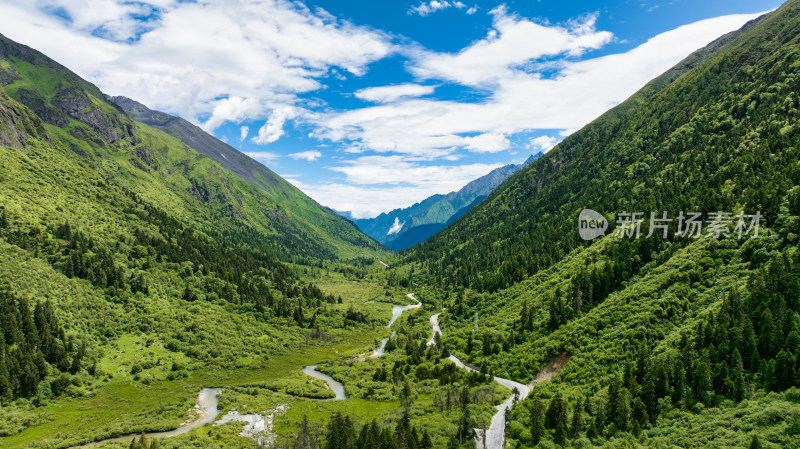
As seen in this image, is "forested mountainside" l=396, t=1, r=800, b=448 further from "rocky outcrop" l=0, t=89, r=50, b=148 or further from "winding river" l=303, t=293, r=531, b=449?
"rocky outcrop" l=0, t=89, r=50, b=148

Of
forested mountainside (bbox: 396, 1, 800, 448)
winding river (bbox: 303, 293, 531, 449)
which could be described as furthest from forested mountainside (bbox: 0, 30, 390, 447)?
forested mountainside (bbox: 396, 1, 800, 448)

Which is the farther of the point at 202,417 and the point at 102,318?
the point at 102,318

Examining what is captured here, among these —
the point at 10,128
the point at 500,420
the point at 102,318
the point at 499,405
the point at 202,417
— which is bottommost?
the point at 202,417

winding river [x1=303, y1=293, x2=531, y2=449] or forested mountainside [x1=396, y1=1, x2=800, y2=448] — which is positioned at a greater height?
forested mountainside [x1=396, y1=1, x2=800, y2=448]

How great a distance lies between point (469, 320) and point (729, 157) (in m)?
114

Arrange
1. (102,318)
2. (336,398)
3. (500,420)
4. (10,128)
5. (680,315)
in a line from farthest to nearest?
(10,128)
(102,318)
(336,398)
(680,315)
(500,420)

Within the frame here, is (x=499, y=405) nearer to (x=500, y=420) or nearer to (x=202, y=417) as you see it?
(x=500, y=420)

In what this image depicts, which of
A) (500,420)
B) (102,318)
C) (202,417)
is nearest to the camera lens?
(500,420)

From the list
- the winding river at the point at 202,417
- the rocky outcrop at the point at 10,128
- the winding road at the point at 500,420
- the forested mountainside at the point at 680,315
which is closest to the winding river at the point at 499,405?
the winding road at the point at 500,420

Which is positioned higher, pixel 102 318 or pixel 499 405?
pixel 102 318

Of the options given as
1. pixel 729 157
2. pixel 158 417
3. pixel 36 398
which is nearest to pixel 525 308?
pixel 729 157

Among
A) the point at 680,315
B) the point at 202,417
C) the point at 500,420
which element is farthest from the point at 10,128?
the point at 680,315

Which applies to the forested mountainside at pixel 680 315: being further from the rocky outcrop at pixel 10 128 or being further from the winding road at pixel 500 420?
the rocky outcrop at pixel 10 128

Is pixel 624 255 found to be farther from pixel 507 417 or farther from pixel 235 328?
pixel 235 328
